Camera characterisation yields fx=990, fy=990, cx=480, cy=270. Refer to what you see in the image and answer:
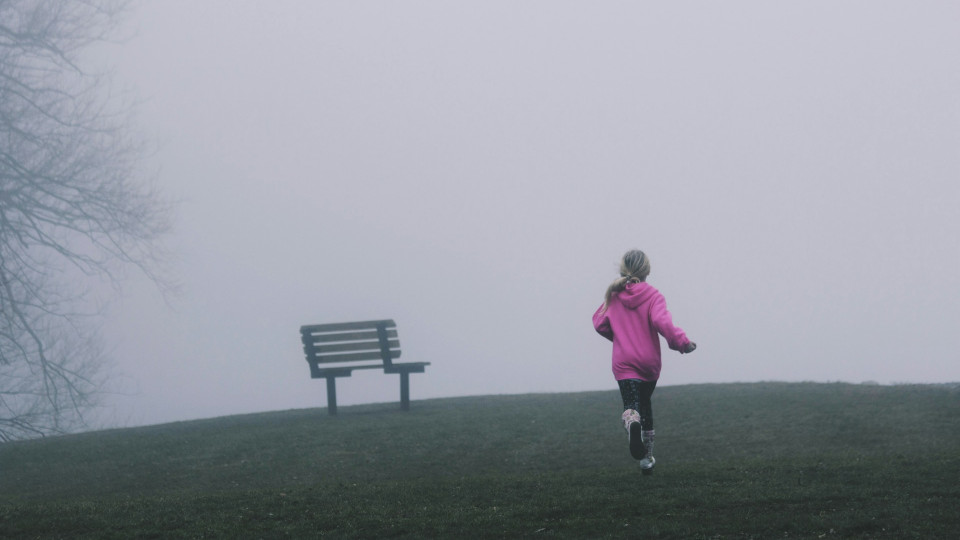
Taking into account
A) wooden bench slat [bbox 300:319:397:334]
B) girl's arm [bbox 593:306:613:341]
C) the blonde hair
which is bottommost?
girl's arm [bbox 593:306:613:341]

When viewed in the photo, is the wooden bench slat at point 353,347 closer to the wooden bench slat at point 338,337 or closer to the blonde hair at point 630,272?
the wooden bench slat at point 338,337

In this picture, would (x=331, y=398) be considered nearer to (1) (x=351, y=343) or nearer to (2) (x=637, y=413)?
(1) (x=351, y=343)

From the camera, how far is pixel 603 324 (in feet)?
26.1

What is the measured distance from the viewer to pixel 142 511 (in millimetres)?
7520

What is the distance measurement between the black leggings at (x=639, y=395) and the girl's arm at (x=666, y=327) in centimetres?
44

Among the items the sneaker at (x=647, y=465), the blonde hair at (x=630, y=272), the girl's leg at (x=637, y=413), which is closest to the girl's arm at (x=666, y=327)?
the blonde hair at (x=630, y=272)

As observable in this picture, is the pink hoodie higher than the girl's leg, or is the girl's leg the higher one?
the pink hoodie

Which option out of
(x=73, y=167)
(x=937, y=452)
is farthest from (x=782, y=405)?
(x=73, y=167)

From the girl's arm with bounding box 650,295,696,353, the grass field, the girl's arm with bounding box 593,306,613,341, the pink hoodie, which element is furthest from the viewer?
the girl's arm with bounding box 593,306,613,341

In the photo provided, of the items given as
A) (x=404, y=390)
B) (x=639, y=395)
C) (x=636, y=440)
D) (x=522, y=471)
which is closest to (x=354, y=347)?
(x=404, y=390)

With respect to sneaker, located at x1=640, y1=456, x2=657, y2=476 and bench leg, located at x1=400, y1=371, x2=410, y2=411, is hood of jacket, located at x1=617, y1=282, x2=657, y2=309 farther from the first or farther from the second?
bench leg, located at x1=400, y1=371, x2=410, y2=411

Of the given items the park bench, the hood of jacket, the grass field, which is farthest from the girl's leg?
the park bench

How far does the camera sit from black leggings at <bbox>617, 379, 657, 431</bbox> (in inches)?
304

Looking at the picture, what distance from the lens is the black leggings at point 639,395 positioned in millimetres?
7711
